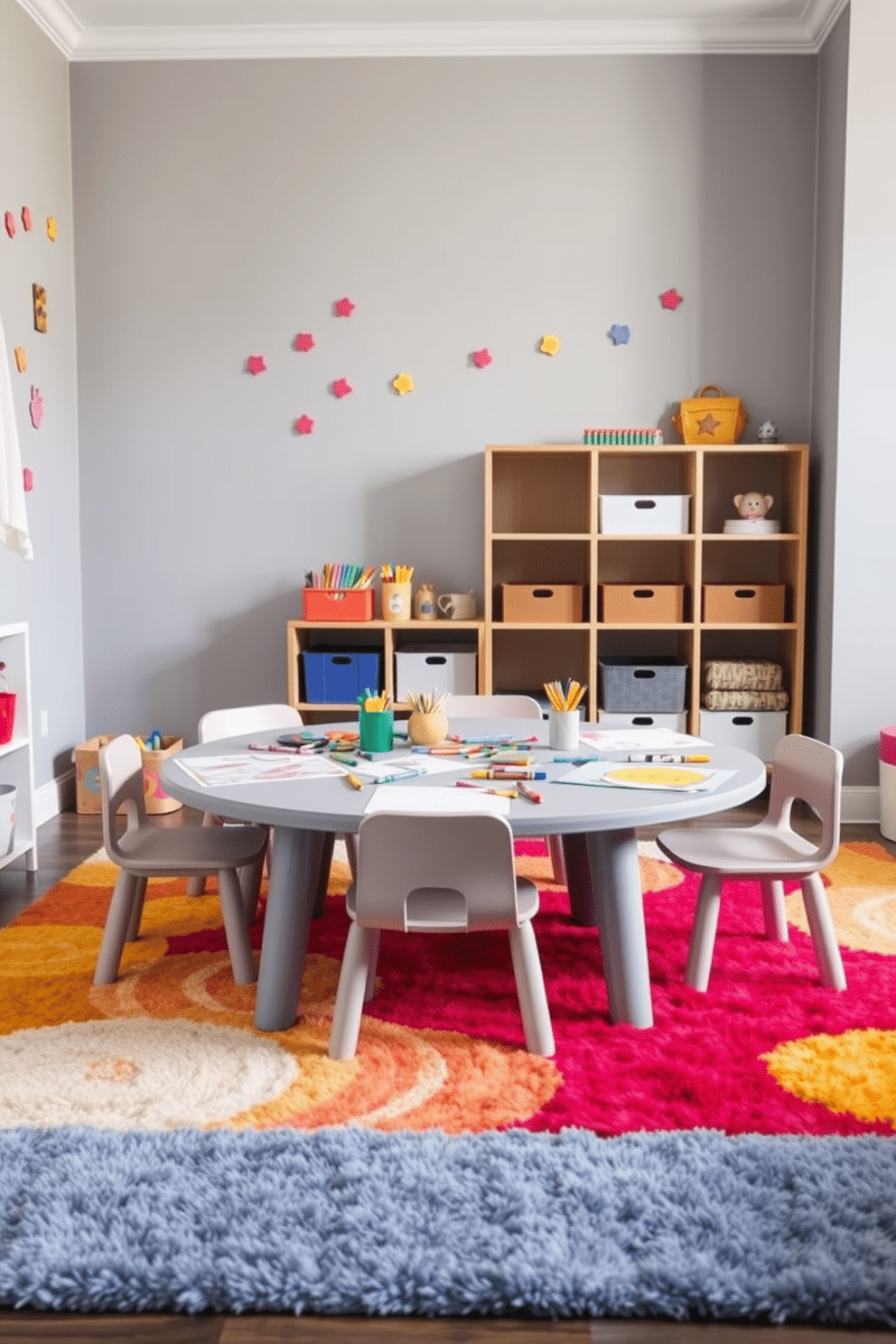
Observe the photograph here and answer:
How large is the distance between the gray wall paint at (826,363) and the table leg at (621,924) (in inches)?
87.6

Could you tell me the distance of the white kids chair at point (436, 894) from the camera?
221 centimetres

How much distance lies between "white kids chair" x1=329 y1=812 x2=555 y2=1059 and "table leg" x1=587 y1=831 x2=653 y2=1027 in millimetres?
185

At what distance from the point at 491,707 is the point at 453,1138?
1.67 meters

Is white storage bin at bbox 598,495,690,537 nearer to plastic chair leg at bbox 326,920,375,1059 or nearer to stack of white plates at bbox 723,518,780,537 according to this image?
stack of white plates at bbox 723,518,780,537

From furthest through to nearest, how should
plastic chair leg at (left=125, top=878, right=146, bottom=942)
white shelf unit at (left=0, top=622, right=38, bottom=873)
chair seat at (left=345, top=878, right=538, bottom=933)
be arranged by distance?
white shelf unit at (left=0, top=622, right=38, bottom=873) → plastic chair leg at (left=125, top=878, right=146, bottom=942) → chair seat at (left=345, top=878, right=538, bottom=933)

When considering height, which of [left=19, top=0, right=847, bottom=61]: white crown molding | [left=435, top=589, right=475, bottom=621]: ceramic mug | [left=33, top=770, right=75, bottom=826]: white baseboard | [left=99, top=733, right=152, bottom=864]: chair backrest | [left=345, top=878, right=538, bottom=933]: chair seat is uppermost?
[left=19, top=0, right=847, bottom=61]: white crown molding

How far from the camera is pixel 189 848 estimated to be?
111 inches

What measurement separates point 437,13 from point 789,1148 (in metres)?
4.25

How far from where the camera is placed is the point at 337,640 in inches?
199

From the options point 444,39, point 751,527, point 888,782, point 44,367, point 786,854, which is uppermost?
point 444,39

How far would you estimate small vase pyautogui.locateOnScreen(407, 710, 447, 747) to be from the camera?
292 cm

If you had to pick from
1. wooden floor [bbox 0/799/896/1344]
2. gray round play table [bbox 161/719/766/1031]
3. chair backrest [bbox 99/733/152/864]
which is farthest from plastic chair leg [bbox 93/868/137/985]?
wooden floor [bbox 0/799/896/1344]

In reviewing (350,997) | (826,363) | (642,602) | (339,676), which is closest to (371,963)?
(350,997)

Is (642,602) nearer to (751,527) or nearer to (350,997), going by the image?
(751,527)
